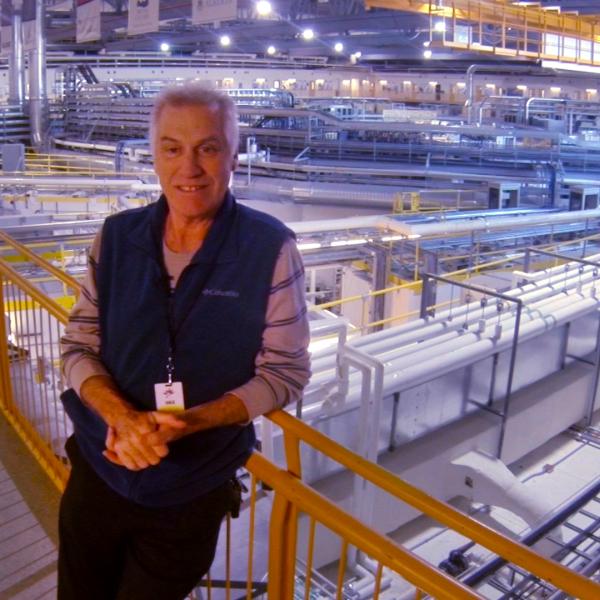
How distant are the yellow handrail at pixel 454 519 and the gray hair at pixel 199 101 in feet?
2.14

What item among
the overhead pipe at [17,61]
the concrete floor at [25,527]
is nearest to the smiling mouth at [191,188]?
the concrete floor at [25,527]

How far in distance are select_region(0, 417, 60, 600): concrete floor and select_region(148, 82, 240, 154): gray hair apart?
1.67 meters

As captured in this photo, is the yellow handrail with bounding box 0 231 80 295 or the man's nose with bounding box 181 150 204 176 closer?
the man's nose with bounding box 181 150 204 176

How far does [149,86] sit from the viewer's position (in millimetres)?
21016

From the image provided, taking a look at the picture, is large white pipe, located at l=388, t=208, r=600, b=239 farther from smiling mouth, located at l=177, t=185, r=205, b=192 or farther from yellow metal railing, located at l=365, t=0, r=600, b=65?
smiling mouth, located at l=177, t=185, r=205, b=192

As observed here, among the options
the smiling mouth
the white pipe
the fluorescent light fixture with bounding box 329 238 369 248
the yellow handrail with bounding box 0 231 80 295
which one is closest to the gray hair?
the smiling mouth

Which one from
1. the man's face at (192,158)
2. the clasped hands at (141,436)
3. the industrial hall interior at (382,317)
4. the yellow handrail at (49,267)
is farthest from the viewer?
the yellow handrail at (49,267)

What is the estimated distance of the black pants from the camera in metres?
1.46

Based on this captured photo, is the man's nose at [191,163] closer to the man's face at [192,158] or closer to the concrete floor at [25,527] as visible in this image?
the man's face at [192,158]

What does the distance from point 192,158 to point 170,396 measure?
0.49m

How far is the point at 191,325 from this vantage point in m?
1.39

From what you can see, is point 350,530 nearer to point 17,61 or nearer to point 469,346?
point 469,346

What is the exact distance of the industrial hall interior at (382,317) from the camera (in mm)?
2326

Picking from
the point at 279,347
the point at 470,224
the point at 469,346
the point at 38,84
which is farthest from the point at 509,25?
the point at 279,347
